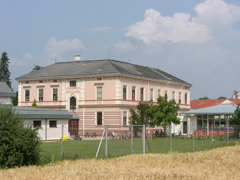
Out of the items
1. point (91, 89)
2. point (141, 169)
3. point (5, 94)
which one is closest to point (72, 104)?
point (91, 89)

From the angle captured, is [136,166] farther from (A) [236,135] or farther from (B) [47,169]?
(A) [236,135]

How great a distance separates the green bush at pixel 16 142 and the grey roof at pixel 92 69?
126ft

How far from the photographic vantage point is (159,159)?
21641mm

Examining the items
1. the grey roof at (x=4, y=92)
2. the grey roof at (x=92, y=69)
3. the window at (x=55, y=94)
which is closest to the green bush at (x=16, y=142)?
the grey roof at (x=4, y=92)

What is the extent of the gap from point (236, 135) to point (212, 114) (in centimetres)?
2152

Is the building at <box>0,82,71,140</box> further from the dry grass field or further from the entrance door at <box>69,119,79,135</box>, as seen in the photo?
the dry grass field

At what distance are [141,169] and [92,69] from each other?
1755 inches

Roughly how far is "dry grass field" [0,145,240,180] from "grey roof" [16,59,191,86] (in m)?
36.6

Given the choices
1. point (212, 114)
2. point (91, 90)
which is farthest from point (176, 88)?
point (91, 90)

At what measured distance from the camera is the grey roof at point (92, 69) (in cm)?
5992

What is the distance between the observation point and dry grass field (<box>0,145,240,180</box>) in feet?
52.0

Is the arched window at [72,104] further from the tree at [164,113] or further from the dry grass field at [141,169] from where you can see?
the dry grass field at [141,169]

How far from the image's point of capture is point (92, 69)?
2418 inches

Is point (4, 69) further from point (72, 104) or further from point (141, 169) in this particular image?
point (141, 169)
